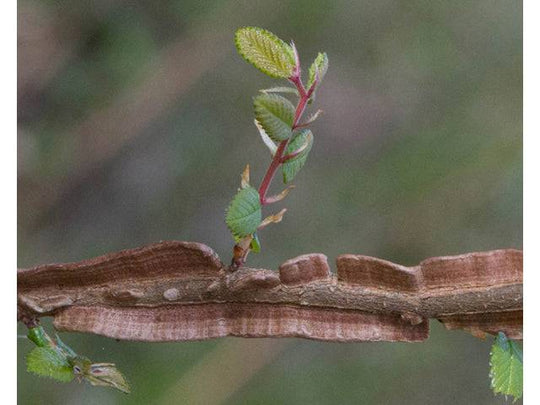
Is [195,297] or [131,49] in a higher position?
[131,49]

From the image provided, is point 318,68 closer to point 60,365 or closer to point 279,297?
point 279,297

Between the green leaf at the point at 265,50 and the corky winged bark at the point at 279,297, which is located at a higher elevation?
the green leaf at the point at 265,50

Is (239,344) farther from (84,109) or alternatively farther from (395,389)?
(84,109)

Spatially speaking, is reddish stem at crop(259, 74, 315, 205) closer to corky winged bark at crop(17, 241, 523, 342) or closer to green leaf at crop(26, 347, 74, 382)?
corky winged bark at crop(17, 241, 523, 342)

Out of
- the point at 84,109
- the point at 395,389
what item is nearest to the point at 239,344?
the point at 395,389

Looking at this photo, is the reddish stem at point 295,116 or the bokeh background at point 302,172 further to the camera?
the bokeh background at point 302,172

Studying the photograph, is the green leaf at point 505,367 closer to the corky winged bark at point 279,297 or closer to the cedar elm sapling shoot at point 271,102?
the corky winged bark at point 279,297

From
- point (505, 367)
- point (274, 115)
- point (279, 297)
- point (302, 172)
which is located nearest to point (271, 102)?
point (274, 115)

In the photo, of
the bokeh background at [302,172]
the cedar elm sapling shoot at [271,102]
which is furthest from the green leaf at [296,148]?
the bokeh background at [302,172]
